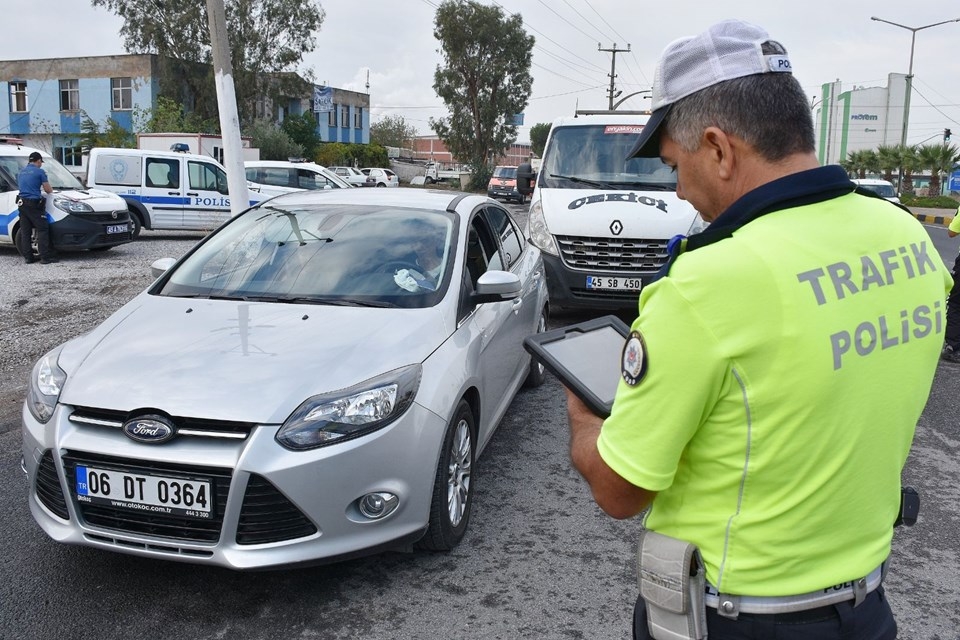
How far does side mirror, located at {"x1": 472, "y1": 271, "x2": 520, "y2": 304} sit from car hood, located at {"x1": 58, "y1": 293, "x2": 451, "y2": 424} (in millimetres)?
367

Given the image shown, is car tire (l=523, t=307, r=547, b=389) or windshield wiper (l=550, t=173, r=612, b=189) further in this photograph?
windshield wiper (l=550, t=173, r=612, b=189)

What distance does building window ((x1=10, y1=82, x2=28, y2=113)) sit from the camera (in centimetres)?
4656

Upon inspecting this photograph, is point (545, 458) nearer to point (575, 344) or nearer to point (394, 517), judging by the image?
point (394, 517)

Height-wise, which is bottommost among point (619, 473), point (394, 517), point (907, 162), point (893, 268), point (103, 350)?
point (394, 517)

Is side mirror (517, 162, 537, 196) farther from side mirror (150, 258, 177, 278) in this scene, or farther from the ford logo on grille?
the ford logo on grille

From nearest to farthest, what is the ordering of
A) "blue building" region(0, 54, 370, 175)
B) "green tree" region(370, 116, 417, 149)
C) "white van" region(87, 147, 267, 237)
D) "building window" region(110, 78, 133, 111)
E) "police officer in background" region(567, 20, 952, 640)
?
"police officer in background" region(567, 20, 952, 640)
"white van" region(87, 147, 267, 237)
"blue building" region(0, 54, 370, 175)
"building window" region(110, 78, 133, 111)
"green tree" region(370, 116, 417, 149)

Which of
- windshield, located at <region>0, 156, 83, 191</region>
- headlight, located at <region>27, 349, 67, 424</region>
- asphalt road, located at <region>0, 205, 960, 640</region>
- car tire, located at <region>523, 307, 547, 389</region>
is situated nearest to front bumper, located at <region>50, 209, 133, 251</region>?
windshield, located at <region>0, 156, 83, 191</region>

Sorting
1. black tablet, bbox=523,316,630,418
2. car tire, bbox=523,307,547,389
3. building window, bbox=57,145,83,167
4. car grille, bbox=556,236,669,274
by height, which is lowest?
car tire, bbox=523,307,547,389

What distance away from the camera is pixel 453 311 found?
12.8 ft

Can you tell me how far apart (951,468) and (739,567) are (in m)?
4.18

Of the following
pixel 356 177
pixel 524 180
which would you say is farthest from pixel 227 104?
pixel 356 177

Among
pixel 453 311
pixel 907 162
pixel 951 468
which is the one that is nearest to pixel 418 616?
pixel 453 311

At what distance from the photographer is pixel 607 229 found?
7.52 metres

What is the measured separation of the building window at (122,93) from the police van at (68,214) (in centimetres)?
3395
